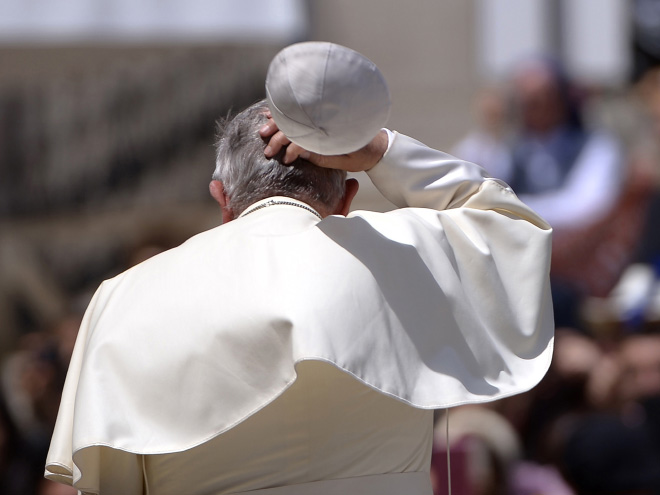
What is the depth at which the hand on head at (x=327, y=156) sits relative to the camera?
1.91 m

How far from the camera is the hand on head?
1.91 metres

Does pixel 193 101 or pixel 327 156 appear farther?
pixel 193 101

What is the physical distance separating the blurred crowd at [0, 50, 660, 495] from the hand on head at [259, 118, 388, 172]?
2.10m

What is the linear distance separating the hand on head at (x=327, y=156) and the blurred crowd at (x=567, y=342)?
6.87 ft

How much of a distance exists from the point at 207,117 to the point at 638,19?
9.58ft

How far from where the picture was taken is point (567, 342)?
15.6 feet

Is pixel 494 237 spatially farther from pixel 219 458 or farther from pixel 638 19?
pixel 638 19

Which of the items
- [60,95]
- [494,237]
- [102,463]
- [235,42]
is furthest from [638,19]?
[102,463]

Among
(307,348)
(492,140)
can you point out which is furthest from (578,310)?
(307,348)

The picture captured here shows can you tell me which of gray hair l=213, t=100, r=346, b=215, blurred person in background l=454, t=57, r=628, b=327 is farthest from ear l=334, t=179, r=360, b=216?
blurred person in background l=454, t=57, r=628, b=327

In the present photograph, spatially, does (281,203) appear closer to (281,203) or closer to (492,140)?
(281,203)

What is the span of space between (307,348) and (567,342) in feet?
10.6

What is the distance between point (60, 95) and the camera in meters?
7.14

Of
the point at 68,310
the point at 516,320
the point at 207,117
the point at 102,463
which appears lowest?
the point at 68,310
